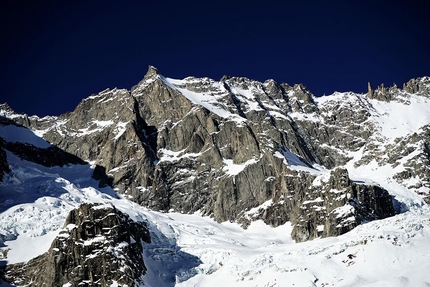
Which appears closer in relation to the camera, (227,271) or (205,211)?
(227,271)

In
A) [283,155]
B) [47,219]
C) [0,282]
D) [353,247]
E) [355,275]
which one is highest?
[283,155]

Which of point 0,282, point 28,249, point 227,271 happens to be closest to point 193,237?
point 227,271

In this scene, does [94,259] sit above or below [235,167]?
below

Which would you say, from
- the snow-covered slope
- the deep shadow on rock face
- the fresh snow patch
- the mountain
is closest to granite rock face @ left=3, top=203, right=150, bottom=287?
the deep shadow on rock face

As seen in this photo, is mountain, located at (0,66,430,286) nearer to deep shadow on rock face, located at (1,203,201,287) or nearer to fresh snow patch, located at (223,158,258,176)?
deep shadow on rock face, located at (1,203,201,287)

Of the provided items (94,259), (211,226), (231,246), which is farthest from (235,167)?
(94,259)

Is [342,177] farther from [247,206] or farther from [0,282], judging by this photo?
[0,282]

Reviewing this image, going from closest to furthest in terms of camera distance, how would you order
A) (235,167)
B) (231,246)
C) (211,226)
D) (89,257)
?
(89,257) → (231,246) → (211,226) → (235,167)

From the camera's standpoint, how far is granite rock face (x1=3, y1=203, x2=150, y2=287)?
103562mm

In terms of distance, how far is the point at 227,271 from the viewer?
370ft

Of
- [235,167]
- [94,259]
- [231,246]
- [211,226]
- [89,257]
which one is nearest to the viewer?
[94,259]

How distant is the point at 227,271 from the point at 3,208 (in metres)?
62.3

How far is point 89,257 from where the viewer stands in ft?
349

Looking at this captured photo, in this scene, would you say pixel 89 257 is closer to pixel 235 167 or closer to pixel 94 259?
pixel 94 259
